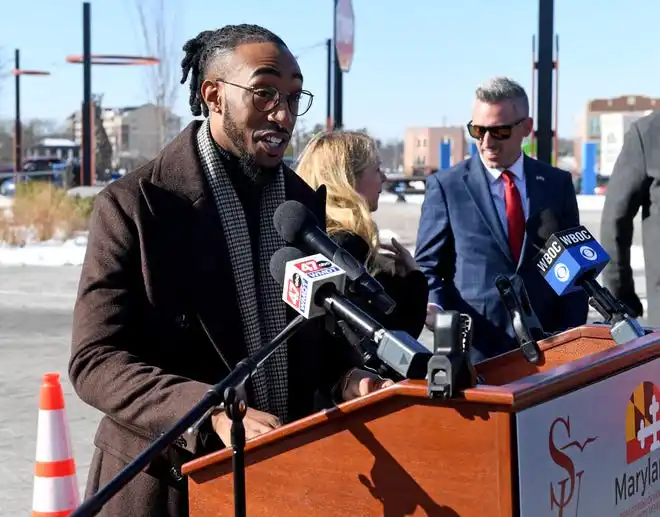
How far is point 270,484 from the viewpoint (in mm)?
1989

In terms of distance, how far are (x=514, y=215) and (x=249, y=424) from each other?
2.70 metres

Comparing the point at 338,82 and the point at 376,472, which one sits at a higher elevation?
the point at 338,82

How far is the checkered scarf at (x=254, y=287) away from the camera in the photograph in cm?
248

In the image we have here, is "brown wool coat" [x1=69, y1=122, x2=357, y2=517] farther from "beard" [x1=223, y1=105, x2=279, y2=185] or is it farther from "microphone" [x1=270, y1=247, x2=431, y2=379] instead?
"microphone" [x1=270, y1=247, x2=431, y2=379]

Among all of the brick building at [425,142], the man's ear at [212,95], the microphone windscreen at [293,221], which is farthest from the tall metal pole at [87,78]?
the brick building at [425,142]

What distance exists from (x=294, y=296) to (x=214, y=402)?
24cm

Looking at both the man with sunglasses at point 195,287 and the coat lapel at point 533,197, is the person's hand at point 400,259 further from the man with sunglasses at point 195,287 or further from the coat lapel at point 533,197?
the man with sunglasses at point 195,287

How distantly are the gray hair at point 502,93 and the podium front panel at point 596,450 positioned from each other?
2.57 meters

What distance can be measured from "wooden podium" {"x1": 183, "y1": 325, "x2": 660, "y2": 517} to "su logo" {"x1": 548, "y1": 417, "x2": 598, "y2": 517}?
26mm

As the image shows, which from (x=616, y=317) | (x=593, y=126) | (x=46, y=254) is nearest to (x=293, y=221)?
(x=616, y=317)

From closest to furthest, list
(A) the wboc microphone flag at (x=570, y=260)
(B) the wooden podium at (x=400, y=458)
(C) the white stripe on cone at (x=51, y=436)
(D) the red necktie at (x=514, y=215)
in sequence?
(B) the wooden podium at (x=400, y=458) → (A) the wboc microphone flag at (x=570, y=260) → (C) the white stripe on cone at (x=51, y=436) → (D) the red necktie at (x=514, y=215)

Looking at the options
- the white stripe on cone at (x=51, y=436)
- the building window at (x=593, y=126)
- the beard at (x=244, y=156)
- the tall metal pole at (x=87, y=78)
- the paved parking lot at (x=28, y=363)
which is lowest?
the paved parking lot at (x=28, y=363)

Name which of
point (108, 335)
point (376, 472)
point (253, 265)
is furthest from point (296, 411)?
point (376, 472)

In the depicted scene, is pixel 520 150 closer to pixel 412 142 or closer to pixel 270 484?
pixel 270 484
